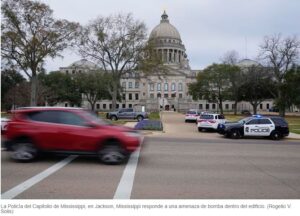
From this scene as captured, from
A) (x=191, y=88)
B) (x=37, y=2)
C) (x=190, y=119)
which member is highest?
(x=37, y=2)

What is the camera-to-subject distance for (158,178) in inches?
368

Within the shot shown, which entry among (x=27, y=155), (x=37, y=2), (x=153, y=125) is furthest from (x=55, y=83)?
(x=27, y=155)

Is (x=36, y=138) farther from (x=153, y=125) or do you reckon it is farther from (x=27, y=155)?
(x=153, y=125)

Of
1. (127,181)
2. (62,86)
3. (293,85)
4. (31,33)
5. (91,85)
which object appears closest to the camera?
(127,181)

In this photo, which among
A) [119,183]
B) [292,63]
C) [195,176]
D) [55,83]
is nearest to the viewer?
[119,183]

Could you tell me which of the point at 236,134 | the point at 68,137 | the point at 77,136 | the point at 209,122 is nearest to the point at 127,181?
the point at 77,136

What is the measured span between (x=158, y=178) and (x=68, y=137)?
130 inches

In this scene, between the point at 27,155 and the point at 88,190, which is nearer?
the point at 88,190

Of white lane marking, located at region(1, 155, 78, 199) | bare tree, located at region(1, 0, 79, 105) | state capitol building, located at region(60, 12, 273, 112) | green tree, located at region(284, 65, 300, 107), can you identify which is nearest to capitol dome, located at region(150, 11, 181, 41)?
state capitol building, located at region(60, 12, 273, 112)

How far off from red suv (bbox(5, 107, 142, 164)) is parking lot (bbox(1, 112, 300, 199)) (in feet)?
1.30

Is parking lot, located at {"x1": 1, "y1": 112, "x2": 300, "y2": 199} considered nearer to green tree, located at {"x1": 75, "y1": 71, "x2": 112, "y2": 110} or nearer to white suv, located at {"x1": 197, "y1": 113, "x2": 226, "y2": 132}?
white suv, located at {"x1": 197, "y1": 113, "x2": 226, "y2": 132}

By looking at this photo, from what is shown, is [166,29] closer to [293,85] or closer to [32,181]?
[293,85]

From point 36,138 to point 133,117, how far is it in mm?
33906

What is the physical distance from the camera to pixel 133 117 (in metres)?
45.0
